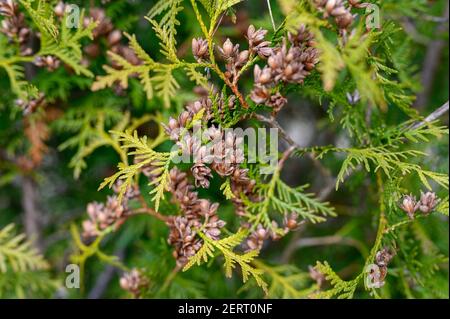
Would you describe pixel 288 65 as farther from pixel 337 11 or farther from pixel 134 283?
pixel 134 283

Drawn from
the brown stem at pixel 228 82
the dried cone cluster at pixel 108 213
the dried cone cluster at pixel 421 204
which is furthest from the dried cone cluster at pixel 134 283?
the dried cone cluster at pixel 421 204

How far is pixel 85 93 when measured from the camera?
169 centimetres

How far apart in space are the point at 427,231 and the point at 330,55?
3.25 feet

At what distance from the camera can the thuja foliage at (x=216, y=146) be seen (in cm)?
108

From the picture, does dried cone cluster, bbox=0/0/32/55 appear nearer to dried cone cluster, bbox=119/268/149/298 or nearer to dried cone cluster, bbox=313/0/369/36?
dried cone cluster, bbox=119/268/149/298

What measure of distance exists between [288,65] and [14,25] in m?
0.74

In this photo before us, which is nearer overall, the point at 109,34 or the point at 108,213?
the point at 108,213

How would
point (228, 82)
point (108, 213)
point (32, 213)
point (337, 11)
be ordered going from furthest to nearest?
1. point (32, 213)
2. point (108, 213)
3. point (228, 82)
4. point (337, 11)

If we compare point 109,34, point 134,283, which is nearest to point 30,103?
point 109,34

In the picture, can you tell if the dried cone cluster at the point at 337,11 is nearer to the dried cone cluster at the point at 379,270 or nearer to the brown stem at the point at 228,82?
the brown stem at the point at 228,82

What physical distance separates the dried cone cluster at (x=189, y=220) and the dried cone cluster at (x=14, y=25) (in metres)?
0.54

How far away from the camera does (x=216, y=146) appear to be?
3.50 feet

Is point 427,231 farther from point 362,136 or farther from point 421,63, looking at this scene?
point 421,63
